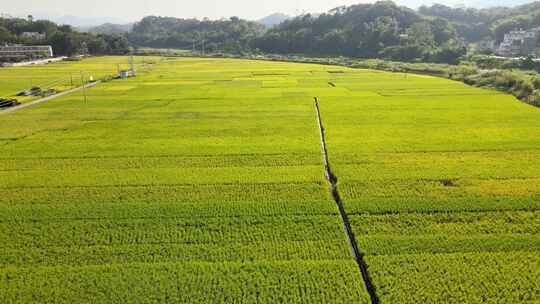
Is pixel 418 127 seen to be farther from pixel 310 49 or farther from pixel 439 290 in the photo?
pixel 310 49

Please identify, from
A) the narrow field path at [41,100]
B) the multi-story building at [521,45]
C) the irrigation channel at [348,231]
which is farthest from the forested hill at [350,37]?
the irrigation channel at [348,231]

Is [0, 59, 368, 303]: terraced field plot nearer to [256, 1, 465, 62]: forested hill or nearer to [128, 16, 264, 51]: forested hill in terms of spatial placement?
[256, 1, 465, 62]: forested hill

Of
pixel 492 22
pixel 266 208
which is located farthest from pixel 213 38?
pixel 266 208

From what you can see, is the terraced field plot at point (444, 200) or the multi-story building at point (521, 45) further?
the multi-story building at point (521, 45)

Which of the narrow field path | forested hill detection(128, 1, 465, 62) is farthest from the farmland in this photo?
forested hill detection(128, 1, 465, 62)

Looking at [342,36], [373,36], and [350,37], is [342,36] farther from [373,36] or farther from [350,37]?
[373,36]

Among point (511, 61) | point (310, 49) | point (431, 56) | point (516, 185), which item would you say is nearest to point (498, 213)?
point (516, 185)

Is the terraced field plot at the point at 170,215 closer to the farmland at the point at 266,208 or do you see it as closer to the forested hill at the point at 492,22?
the farmland at the point at 266,208
